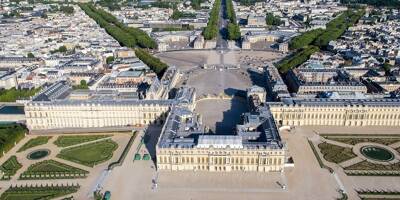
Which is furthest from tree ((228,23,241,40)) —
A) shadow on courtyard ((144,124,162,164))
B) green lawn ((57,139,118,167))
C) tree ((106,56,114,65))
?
green lawn ((57,139,118,167))

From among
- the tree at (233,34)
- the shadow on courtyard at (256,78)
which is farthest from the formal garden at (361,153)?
the tree at (233,34)

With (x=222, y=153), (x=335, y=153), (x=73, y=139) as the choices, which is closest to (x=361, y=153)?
(x=335, y=153)

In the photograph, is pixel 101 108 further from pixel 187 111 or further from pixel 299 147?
pixel 299 147

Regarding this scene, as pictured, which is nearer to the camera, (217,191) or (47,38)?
(217,191)

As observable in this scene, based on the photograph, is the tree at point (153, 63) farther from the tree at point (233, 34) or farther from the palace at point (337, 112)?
the tree at point (233, 34)

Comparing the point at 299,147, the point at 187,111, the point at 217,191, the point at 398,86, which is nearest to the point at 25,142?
the point at 187,111

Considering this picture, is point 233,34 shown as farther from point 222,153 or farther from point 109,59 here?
point 222,153

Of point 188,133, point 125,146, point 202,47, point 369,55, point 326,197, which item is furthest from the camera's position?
point 202,47
